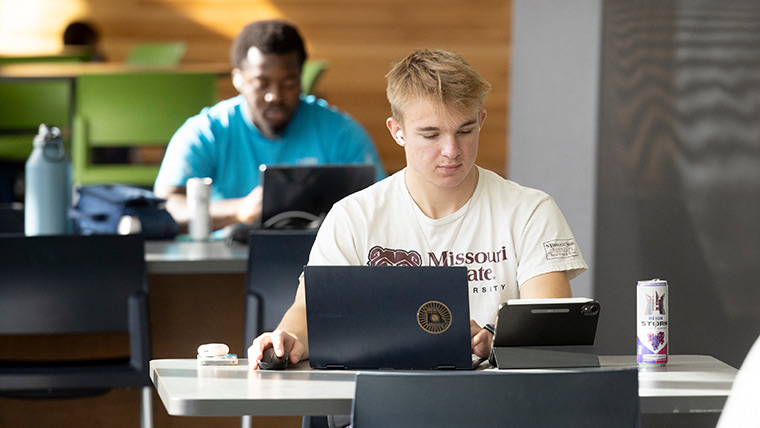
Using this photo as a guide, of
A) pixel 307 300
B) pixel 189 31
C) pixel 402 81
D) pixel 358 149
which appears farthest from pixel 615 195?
pixel 189 31

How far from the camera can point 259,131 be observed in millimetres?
3629

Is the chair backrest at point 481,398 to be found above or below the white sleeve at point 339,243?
below

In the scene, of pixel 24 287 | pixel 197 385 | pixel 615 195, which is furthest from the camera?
pixel 615 195

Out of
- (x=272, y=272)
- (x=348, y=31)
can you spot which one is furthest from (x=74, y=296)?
(x=348, y=31)

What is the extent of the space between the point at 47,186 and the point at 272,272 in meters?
0.72

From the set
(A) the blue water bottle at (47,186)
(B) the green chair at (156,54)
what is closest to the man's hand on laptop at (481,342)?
(A) the blue water bottle at (47,186)

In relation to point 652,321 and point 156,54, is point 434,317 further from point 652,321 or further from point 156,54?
point 156,54

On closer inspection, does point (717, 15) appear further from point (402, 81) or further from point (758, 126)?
point (402, 81)

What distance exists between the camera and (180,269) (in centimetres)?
261

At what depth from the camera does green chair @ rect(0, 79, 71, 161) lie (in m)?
5.98

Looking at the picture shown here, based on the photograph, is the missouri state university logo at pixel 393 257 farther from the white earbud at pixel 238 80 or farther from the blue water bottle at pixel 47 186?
the white earbud at pixel 238 80

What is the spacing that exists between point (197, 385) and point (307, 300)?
0.21 m

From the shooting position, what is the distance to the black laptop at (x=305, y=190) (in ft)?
9.25

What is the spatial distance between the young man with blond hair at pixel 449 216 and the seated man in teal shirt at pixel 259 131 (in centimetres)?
164
